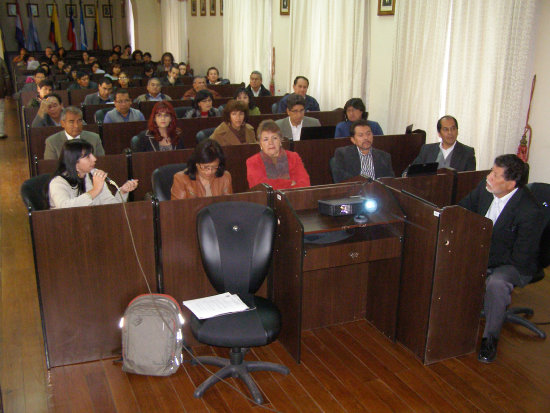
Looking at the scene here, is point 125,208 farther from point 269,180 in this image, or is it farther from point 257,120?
point 257,120

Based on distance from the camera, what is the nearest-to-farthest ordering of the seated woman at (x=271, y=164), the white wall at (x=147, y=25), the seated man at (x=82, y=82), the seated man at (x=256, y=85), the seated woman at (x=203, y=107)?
the seated woman at (x=271, y=164), the seated woman at (x=203, y=107), the seated man at (x=256, y=85), the seated man at (x=82, y=82), the white wall at (x=147, y=25)

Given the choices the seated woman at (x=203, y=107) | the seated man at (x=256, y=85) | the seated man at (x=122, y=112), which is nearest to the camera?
the seated man at (x=122, y=112)

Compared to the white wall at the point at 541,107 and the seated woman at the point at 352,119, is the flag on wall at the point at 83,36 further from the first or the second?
the white wall at the point at 541,107

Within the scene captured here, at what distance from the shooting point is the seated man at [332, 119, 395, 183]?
439 centimetres

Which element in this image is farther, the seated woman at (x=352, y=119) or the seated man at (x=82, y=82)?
the seated man at (x=82, y=82)

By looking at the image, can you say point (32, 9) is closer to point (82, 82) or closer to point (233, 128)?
point (82, 82)

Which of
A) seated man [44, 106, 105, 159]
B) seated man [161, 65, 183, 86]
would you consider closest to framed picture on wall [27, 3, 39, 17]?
seated man [161, 65, 183, 86]

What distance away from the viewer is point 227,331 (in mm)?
2766

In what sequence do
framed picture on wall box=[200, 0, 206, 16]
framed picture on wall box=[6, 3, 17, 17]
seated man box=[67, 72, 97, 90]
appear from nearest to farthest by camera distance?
1. seated man box=[67, 72, 97, 90]
2. framed picture on wall box=[200, 0, 206, 16]
3. framed picture on wall box=[6, 3, 17, 17]

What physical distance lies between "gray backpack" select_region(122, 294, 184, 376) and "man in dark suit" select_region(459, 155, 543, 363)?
1.85 metres

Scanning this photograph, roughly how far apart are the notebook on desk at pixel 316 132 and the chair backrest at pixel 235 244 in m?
2.31

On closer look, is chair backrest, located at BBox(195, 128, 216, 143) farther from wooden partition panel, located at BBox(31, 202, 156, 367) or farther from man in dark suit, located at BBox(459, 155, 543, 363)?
man in dark suit, located at BBox(459, 155, 543, 363)

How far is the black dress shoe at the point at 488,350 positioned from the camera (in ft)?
11.1

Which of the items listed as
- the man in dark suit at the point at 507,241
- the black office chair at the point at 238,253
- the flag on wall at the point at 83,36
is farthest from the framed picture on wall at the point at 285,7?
the flag on wall at the point at 83,36
